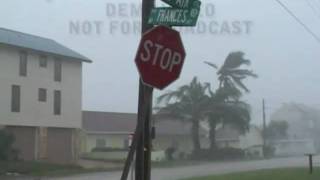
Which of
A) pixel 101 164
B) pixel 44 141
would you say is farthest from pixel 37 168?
pixel 101 164

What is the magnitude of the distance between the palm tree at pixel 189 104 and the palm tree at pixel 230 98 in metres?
1.24

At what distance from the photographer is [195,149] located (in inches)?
3292

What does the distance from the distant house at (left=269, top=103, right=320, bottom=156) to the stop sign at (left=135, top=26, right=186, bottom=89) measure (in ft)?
389

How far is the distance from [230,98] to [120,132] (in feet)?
45.8

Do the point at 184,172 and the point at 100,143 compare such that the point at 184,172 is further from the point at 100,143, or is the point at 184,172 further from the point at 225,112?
the point at 100,143

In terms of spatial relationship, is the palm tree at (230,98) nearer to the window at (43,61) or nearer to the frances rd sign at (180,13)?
the window at (43,61)

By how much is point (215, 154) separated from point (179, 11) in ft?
246

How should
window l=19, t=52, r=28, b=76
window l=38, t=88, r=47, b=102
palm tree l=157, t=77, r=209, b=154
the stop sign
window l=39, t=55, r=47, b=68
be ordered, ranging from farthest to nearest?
palm tree l=157, t=77, r=209, b=154 → window l=39, t=55, r=47, b=68 → window l=38, t=88, r=47, b=102 → window l=19, t=52, r=28, b=76 → the stop sign

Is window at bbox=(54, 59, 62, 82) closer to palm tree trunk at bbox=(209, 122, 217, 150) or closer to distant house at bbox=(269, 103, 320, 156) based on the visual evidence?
palm tree trunk at bbox=(209, 122, 217, 150)

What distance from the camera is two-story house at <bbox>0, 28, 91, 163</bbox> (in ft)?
189

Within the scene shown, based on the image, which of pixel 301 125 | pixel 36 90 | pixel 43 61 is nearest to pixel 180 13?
pixel 36 90

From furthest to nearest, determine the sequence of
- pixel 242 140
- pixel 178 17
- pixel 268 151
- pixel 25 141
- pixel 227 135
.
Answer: pixel 242 140
pixel 227 135
pixel 268 151
pixel 25 141
pixel 178 17

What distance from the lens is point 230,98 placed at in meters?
84.1

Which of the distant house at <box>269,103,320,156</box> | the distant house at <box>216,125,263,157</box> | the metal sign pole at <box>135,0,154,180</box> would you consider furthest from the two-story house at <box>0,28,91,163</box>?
the distant house at <box>269,103,320,156</box>
